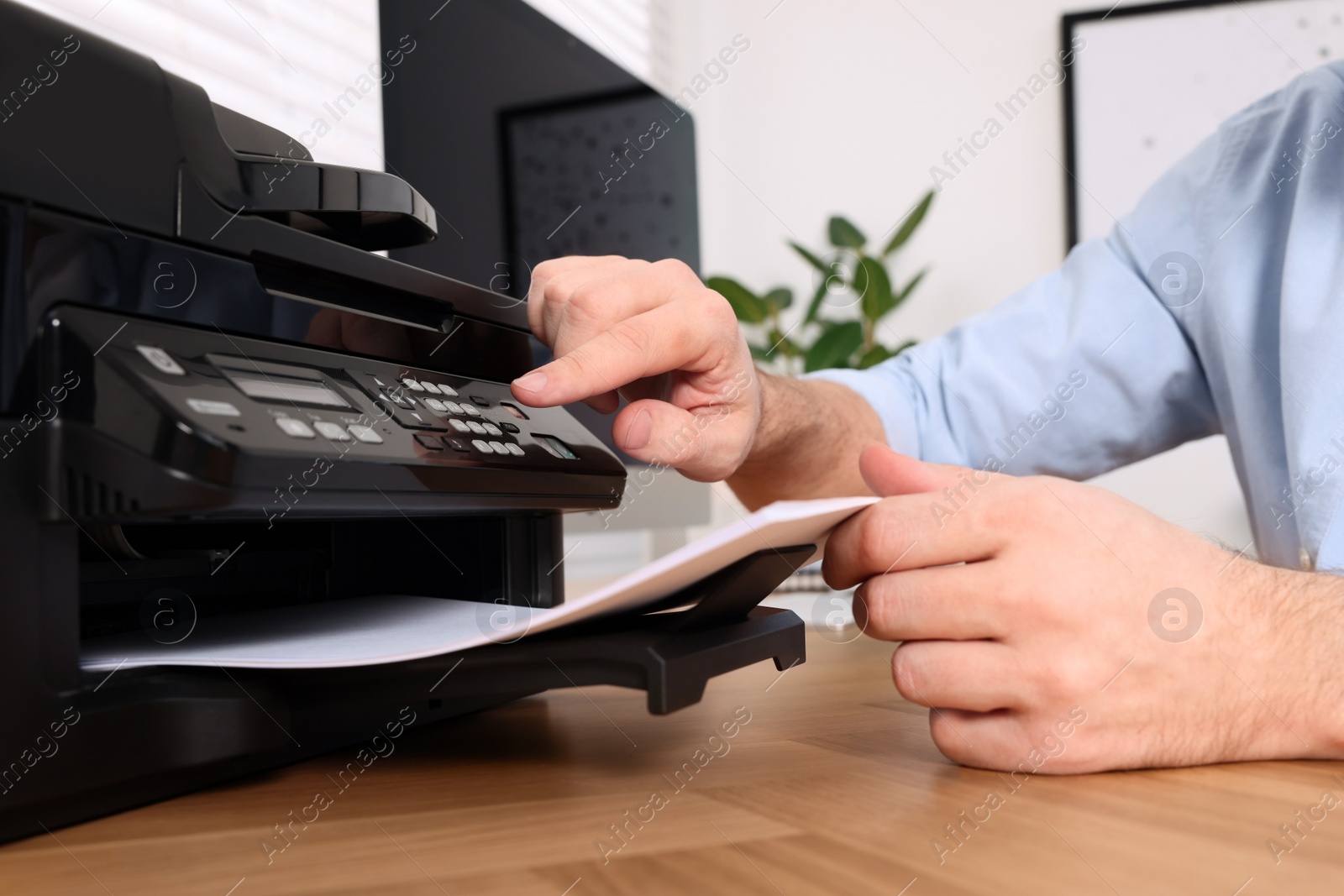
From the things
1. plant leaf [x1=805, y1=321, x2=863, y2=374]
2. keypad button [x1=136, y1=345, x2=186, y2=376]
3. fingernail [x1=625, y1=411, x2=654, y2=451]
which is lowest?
plant leaf [x1=805, y1=321, x2=863, y2=374]

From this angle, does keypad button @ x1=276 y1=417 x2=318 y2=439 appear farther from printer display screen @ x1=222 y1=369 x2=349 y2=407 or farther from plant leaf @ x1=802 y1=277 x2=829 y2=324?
plant leaf @ x1=802 y1=277 x2=829 y2=324

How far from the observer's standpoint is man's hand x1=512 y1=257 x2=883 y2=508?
52cm

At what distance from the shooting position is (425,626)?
429 millimetres

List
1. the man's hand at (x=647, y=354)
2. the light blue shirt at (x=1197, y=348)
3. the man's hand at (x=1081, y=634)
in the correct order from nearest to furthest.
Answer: the man's hand at (x=1081, y=634)
the man's hand at (x=647, y=354)
the light blue shirt at (x=1197, y=348)

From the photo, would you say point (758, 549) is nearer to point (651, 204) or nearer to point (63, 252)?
point (63, 252)

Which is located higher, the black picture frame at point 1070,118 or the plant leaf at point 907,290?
the black picture frame at point 1070,118

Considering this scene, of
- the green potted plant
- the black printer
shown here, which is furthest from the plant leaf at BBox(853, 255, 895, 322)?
the black printer

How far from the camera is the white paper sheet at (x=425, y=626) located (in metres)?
0.34

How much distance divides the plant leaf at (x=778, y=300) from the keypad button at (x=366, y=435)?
1874 millimetres

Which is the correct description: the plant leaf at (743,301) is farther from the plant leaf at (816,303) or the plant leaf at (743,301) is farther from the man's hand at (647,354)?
the man's hand at (647,354)

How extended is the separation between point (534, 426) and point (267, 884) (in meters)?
0.27

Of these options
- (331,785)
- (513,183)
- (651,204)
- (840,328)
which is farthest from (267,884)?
(840,328)

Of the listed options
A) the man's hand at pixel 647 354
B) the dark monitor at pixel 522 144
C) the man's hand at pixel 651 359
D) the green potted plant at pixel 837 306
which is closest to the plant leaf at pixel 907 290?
the green potted plant at pixel 837 306

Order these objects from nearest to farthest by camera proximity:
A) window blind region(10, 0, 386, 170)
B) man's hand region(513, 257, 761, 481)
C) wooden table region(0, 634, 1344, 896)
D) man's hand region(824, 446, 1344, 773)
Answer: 1. wooden table region(0, 634, 1344, 896)
2. man's hand region(824, 446, 1344, 773)
3. man's hand region(513, 257, 761, 481)
4. window blind region(10, 0, 386, 170)
